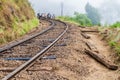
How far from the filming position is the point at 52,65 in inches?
369

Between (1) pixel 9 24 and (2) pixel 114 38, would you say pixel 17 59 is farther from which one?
(1) pixel 9 24

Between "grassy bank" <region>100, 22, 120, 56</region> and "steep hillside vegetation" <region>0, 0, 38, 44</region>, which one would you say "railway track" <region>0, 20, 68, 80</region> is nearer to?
"steep hillside vegetation" <region>0, 0, 38, 44</region>

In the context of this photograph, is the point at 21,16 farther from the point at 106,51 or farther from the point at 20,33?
the point at 106,51

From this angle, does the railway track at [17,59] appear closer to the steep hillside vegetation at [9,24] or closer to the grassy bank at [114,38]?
the steep hillside vegetation at [9,24]

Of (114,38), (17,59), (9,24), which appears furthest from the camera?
(9,24)

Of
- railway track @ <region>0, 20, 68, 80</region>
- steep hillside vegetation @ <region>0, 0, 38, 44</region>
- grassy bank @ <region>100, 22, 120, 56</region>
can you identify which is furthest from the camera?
steep hillside vegetation @ <region>0, 0, 38, 44</region>

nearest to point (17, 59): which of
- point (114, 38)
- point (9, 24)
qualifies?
point (114, 38)

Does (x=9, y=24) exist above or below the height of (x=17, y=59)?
above

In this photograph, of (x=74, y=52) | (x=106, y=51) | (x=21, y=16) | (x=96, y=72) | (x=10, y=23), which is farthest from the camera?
(x=21, y=16)

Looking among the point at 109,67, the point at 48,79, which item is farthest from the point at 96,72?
the point at 48,79

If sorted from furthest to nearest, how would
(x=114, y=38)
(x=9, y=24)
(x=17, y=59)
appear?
(x=9, y=24) → (x=114, y=38) → (x=17, y=59)

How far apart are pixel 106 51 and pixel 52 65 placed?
18.2ft

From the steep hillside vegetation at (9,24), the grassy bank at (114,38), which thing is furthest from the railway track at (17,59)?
the grassy bank at (114,38)

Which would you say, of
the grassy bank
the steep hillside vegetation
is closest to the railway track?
the steep hillside vegetation
